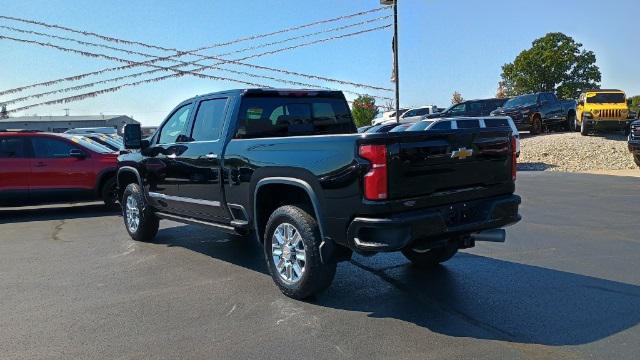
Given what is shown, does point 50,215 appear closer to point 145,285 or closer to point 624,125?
point 145,285

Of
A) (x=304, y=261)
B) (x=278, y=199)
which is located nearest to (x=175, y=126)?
(x=278, y=199)

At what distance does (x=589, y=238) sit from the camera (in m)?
7.37

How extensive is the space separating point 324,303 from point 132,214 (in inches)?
161

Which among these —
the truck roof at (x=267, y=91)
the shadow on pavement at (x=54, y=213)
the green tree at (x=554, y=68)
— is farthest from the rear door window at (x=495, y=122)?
the green tree at (x=554, y=68)

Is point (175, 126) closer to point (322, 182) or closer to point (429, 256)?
point (322, 182)

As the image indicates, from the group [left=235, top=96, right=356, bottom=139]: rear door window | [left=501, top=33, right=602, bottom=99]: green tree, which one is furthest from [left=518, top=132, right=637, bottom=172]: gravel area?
[left=501, top=33, right=602, bottom=99]: green tree

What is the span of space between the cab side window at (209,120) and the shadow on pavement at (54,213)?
17.0ft

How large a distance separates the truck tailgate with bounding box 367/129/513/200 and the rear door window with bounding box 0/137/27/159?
8.88 metres

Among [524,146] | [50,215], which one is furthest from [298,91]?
[524,146]

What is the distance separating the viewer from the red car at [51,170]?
10.4 meters

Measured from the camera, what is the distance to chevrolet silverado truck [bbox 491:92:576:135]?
25.4 meters

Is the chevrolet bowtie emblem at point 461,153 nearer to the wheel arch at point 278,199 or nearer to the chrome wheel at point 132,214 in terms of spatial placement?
the wheel arch at point 278,199

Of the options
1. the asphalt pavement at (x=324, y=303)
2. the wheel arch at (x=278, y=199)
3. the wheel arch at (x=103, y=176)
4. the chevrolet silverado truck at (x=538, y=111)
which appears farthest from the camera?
the chevrolet silverado truck at (x=538, y=111)

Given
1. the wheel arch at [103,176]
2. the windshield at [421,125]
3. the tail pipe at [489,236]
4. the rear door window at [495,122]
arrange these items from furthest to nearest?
the rear door window at [495,122] → the windshield at [421,125] → the wheel arch at [103,176] → the tail pipe at [489,236]
